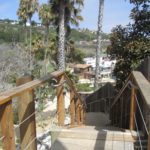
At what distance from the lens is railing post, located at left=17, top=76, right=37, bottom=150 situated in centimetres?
340

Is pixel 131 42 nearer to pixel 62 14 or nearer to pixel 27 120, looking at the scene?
pixel 27 120

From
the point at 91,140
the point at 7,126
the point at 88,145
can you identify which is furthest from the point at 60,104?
the point at 7,126

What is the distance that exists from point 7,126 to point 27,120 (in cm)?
94

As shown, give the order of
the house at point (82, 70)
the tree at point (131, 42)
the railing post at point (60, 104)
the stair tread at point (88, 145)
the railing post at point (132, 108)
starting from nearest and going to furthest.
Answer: the stair tread at point (88, 145) < the railing post at point (132, 108) < the railing post at point (60, 104) < the tree at point (131, 42) < the house at point (82, 70)

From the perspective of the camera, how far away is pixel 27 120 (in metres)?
3.40

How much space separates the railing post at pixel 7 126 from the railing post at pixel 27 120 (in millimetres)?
848

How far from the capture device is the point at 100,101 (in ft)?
50.3

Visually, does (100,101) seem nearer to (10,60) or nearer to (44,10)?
(10,60)

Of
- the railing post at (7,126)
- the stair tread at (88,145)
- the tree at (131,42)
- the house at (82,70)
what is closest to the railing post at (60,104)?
the stair tread at (88,145)

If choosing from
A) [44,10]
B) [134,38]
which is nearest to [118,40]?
[134,38]

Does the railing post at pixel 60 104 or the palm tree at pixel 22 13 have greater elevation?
the palm tree at pixel 22 13

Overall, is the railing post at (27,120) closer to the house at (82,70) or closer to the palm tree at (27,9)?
the palm tree at (27,9)

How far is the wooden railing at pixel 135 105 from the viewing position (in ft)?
10.5

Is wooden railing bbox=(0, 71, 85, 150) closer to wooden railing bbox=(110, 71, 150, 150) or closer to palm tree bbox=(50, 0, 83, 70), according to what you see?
wooden railing bbox=(110, 71, 150, 150)
